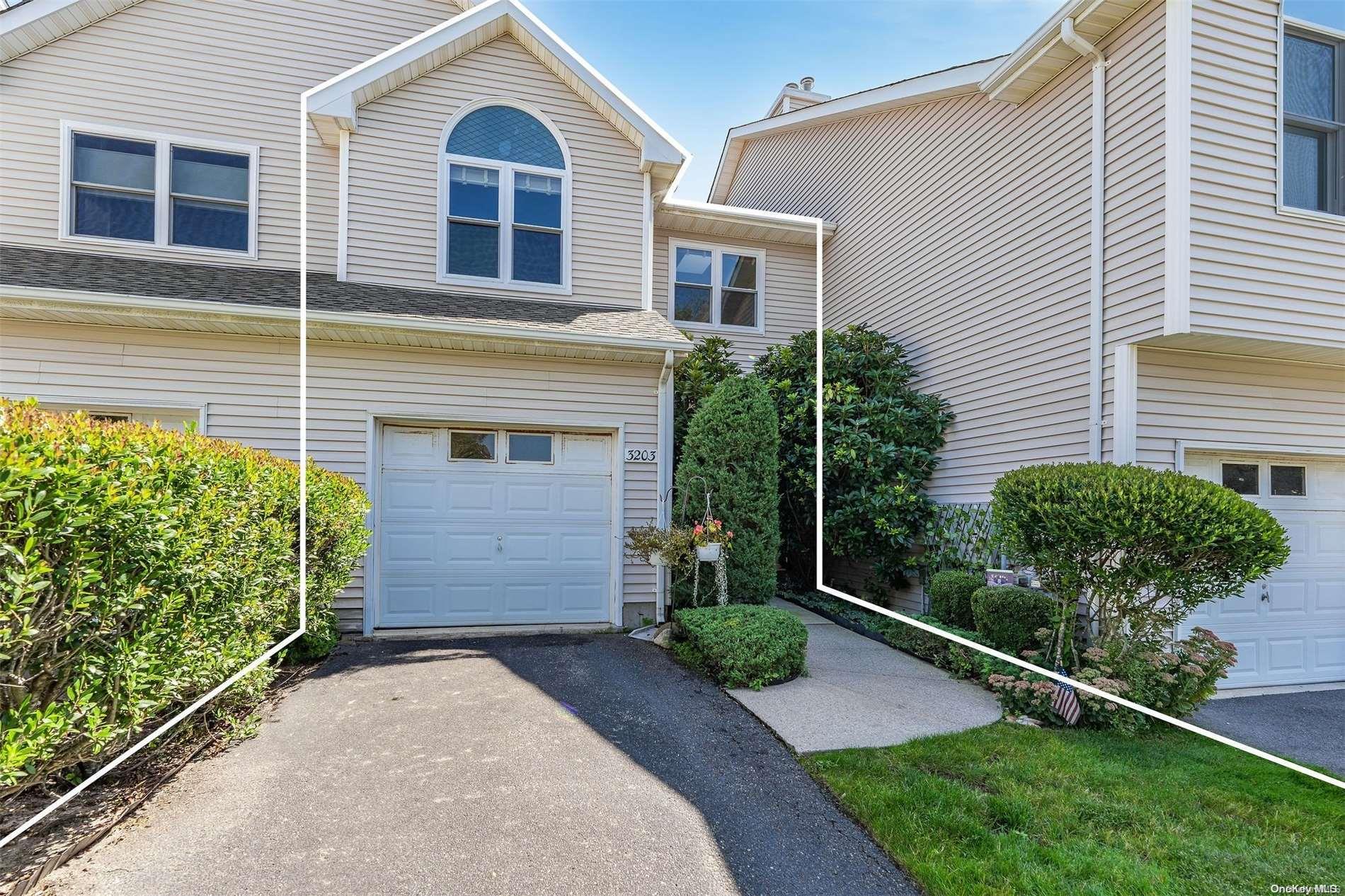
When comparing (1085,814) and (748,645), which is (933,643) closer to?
(748,645)

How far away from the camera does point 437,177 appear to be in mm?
7590

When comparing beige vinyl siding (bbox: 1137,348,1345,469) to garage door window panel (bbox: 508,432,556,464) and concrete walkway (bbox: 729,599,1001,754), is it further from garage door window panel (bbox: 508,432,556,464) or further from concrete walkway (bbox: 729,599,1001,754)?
garage door window panel (bbox: 508,432,556,464)

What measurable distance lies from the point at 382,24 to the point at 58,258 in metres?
4.58

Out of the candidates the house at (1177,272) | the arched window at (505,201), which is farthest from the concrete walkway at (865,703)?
the arched window at (505,201)

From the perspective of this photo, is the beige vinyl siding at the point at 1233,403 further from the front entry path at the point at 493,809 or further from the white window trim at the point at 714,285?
the white window trim at the point at 714,285

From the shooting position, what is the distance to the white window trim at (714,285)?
33.9 feet

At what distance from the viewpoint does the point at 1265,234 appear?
5.70m

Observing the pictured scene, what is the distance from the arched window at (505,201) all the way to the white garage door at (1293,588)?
23.3 ft

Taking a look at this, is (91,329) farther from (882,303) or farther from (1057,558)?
(882,303)

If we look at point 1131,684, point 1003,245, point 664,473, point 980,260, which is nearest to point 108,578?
point 664,473

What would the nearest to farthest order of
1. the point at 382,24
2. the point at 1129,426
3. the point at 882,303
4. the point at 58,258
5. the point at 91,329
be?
1. the point at 1129,426
2. the point at 91,329
3. the point at 58,258
4. the point at 382,24
5. the point at 882,303

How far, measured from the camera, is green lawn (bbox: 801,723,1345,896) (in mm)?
2939

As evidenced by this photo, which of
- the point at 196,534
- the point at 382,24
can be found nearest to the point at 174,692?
the point at 196,534

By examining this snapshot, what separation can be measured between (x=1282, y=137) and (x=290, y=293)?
31.1ft
